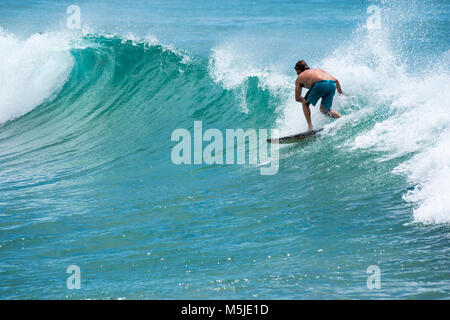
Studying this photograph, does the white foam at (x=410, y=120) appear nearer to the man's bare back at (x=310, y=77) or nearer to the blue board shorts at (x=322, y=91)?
the blue board shorts at (x=322, y=91)

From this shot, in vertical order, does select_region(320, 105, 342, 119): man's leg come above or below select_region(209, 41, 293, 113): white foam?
below

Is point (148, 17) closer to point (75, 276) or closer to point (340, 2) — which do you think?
point (340, 2)

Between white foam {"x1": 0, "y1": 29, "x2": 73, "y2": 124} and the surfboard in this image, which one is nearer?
the surfboard

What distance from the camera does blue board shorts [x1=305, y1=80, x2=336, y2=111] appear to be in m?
9.61

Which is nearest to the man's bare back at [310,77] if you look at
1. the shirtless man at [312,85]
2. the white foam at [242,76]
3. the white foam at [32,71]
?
the shirtless man at [312,85]

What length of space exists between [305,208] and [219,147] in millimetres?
3759

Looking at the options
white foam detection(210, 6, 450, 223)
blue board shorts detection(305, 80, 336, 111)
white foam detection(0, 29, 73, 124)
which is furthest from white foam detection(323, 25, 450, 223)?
white foam detection(0, 29, 73, 124)

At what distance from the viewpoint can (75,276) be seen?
18.4 ft

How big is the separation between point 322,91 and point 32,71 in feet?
30.3

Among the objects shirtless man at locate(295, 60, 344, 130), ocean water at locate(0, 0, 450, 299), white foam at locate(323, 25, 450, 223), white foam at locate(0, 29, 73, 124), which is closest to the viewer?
ocean water at locate(0, 0, 450, 299)

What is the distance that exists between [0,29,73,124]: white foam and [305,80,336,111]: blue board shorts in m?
8.28

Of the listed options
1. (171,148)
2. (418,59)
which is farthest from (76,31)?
(418,59)

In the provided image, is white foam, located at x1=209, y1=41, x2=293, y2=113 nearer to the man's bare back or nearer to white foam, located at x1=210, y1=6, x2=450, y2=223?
white foam, located at x1=210, y1=6, x2=450, y2=223

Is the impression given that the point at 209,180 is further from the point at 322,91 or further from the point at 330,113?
the point at 330,113
